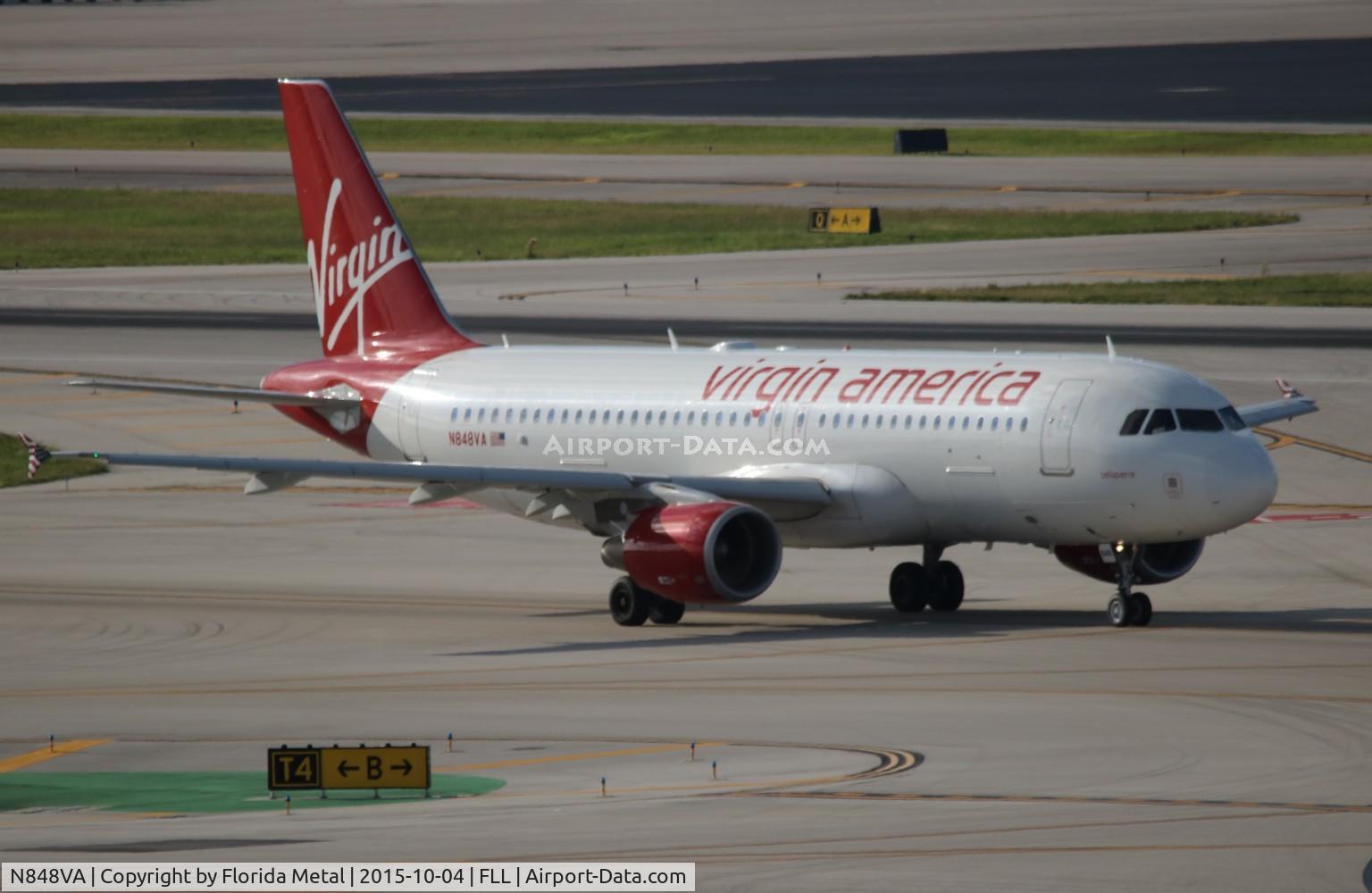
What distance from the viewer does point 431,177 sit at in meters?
130

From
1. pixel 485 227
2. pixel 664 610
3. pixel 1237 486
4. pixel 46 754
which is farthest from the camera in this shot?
pixel 485 227

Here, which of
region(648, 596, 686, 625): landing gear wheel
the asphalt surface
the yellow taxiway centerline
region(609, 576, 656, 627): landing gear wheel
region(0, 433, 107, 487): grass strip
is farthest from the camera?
the asphalt surface

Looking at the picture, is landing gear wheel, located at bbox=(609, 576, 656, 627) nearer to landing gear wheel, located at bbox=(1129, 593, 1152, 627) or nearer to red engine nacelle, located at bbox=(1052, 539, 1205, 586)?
landing gear wheel, located at bbox=(1129, 593, 1152, 627)

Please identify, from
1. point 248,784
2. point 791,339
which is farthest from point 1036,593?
point 791,339

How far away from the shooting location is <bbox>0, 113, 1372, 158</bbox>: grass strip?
440ft

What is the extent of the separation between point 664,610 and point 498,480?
4178 millimetres

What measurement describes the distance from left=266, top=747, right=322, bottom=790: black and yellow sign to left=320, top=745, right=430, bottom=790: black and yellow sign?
9cm

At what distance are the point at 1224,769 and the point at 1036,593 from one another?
60.8 feet

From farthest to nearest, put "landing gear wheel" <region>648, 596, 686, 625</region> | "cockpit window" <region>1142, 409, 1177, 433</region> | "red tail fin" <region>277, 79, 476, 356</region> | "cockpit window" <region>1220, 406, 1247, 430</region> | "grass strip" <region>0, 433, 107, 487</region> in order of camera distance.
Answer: "grass strip" <region>0, 433, 107, 487</region> → "red tail fin" <region>277, 79, 476, 356</region> → "landing gear wheel" <region>648, 596, 686, 625</region> → "cockpit window" <region>1220, 406, 1247, 430</region> → "cockpit window" <region>1142, 409, 1177, 433</region>

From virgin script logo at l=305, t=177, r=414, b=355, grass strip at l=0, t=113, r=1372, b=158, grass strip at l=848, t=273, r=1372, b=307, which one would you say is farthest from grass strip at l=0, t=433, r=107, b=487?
grass strip at l=0, t=113, r=1372, b=158

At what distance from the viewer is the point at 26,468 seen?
207ft

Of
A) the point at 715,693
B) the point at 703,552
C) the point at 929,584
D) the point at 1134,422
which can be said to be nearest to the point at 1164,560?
the point at 1134,422

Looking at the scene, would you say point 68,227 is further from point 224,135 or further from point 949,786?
point 949,786

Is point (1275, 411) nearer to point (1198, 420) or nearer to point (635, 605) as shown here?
point (1198, 420)
